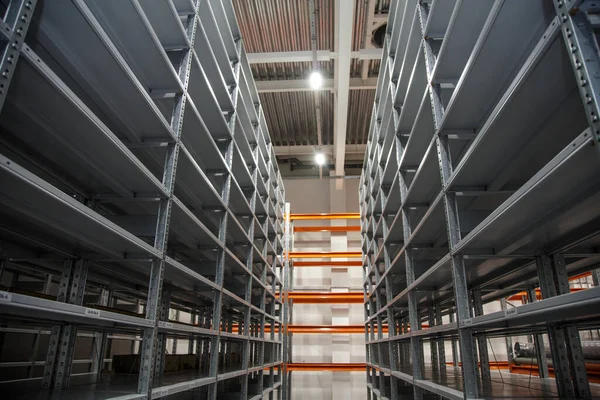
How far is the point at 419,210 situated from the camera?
→ 14.6ft

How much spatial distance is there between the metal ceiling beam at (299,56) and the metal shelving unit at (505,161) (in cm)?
241

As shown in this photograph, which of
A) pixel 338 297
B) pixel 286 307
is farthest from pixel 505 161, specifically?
pixel 286 307

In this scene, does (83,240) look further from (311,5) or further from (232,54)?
(311,5)

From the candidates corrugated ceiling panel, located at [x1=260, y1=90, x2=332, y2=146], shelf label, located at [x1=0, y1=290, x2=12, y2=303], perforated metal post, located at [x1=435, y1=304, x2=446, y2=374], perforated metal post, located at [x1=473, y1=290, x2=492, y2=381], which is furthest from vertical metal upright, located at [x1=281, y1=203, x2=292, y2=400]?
shelf label, located at [x1=0, y1=290, x2=12, y2=303]

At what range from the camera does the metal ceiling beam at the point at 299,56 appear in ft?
22.2

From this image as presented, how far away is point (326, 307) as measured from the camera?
988 centimetres

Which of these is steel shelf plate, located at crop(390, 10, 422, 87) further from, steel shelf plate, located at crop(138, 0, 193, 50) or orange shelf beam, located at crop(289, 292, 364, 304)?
orange shelf beam, located at crop(289, 292, 364, 304)

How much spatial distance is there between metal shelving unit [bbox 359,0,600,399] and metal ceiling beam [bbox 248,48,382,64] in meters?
2.41

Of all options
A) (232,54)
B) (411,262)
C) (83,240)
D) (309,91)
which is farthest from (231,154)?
(309,91)

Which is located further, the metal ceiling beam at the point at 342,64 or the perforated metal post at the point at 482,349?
the metal ceiling beam at the point at 342,64

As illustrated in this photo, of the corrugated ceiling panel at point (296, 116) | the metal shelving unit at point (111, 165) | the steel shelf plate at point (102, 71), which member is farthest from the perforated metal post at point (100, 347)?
the corrugated ceiling panel at point (296, 116)

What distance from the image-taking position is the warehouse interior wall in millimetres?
9227

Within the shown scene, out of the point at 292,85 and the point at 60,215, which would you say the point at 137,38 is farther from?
the point at 292,85

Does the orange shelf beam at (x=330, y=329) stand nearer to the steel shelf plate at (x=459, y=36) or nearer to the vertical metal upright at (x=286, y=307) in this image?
the vertical metal upright at (x=286, y=307)
